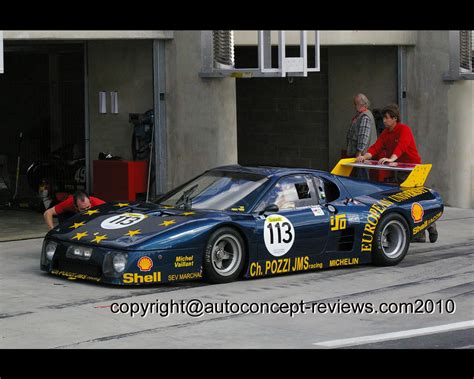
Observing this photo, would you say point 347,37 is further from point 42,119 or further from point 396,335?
point 396,335

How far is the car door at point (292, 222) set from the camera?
11.7m

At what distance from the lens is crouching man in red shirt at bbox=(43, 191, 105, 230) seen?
1268 centimetres

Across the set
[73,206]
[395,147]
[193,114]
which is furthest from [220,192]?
[193,114]

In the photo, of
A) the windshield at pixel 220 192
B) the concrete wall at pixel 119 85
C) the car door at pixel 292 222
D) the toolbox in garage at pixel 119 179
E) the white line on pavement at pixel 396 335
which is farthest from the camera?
the concrete wall at pixel 119 85

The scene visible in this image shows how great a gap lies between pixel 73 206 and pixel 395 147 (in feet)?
14.3

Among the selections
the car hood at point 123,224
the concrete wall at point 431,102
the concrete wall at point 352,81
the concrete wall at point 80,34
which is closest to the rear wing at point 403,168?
the car hood at point 123,224

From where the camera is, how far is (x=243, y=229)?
451 inches

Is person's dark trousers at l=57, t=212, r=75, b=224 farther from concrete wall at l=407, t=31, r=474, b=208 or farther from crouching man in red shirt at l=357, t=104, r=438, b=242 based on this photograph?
concrete wall at l=407, t=31, r=474, b=208

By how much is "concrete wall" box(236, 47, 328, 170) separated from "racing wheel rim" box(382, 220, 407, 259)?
8.17 meters

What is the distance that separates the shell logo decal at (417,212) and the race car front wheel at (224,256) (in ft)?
8.38

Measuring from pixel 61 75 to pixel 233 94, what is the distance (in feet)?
21.1

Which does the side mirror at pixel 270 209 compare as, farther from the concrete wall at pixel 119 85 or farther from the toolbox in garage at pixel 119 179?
the concrete wall at pixel 119 85

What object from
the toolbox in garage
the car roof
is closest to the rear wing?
the car roof
